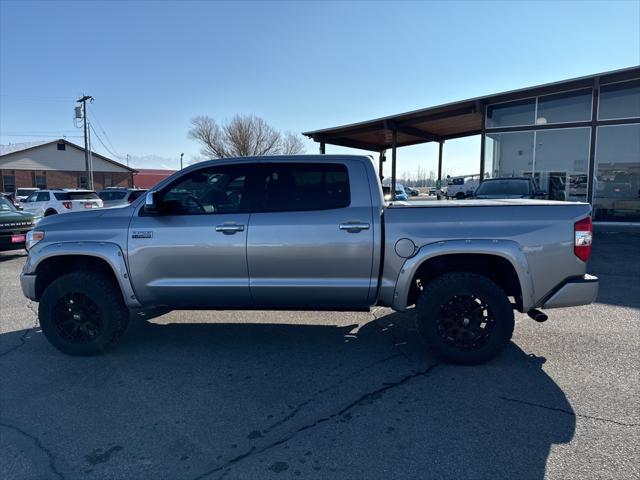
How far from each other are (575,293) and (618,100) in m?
15.0

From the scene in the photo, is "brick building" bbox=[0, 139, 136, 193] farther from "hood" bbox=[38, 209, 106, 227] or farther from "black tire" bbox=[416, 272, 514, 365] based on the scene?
"black tire" bbox=[416, 272, 514, 365]

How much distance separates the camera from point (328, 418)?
324 centimetres

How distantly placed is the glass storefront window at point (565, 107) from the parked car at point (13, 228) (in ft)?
55.6

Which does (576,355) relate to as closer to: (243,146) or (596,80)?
(596,80)

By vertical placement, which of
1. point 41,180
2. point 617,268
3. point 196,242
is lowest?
point 617,268

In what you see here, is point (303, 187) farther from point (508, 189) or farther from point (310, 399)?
point (508, 189)

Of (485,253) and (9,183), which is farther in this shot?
(9,183)

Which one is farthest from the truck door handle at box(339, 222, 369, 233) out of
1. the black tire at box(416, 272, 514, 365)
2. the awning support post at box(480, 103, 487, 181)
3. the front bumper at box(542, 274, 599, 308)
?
the awning support post at box(480, 103, 487, 181)

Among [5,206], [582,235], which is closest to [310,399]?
[582,235]

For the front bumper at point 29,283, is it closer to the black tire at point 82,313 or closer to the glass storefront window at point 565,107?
the black tire at point 82,313

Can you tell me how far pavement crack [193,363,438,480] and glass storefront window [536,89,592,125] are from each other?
15.2 meters

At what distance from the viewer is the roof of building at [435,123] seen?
14836 millimetres

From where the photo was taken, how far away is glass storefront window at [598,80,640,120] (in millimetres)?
15094

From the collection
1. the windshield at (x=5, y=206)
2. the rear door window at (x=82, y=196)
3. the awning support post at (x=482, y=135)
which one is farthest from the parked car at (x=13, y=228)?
the awning support post at (x=482, y=135)
